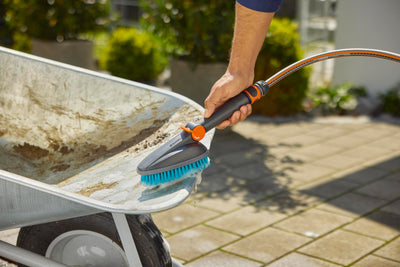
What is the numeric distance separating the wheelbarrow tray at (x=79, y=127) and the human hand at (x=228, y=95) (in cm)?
17

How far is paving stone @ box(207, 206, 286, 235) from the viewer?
3100 millimetres

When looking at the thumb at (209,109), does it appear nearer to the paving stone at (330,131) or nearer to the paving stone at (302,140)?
the paving stone at (302,140)

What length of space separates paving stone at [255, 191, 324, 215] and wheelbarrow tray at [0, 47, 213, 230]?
1.19 meters

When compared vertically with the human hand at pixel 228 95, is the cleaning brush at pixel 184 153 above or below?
below

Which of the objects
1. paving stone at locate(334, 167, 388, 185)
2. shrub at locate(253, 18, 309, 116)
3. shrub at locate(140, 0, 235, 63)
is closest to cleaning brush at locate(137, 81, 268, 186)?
paving stone at locate(334, 167, 388, 185)

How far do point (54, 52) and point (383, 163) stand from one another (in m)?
4.00

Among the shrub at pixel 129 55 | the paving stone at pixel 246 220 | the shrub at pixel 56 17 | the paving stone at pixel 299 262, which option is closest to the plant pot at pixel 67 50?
the shrub at pixel 56 17

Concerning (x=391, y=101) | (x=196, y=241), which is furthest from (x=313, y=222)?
(x=391, y=101)

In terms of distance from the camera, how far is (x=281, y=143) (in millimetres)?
4789

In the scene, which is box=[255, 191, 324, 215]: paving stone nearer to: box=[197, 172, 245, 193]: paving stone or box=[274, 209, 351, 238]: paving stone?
box=[274, 209, 351, 238]: paving stone

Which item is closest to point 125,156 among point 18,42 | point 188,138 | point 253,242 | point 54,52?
point 188,138

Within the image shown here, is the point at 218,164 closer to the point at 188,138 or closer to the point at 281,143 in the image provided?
the point at 281,143

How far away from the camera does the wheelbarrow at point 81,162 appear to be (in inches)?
73.5

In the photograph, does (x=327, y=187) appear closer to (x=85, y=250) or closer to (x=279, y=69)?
(x=279, y=69)
